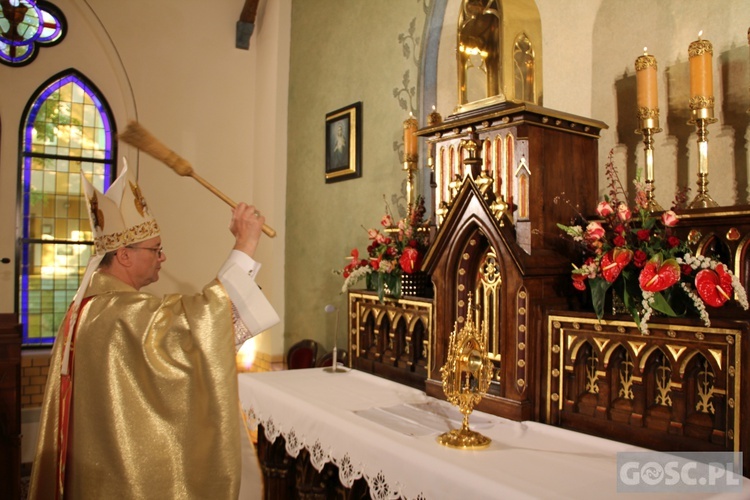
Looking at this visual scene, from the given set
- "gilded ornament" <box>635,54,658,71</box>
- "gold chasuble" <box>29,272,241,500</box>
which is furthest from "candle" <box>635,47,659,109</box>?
"gold chasuble" <box>29,272,241,500</box>

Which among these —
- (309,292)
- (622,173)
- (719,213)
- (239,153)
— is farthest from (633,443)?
(239,153)

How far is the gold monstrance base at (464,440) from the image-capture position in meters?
2.28

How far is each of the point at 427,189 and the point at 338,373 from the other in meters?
1.69

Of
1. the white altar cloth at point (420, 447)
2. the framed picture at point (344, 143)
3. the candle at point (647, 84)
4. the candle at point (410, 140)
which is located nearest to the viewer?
the white altar cloth at point (420, 447)

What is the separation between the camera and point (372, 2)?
5.73 meters

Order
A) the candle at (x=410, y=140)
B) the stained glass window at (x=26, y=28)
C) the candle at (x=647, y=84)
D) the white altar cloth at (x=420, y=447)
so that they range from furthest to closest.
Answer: the stained glass window at (x=26, y=28), the candle at (x=410, y=140), the candle at (x=647, y=84), the white altar cloth at (x=420, y=447)

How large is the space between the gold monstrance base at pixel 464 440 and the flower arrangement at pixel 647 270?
647mm

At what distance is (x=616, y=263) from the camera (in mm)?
2373

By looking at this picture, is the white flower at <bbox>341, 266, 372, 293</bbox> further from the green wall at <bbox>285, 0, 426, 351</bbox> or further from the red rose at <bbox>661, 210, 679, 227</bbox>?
the red rose at <bbox>661, 210, 679, 227</bbox>

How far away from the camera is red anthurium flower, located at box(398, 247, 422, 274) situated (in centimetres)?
357

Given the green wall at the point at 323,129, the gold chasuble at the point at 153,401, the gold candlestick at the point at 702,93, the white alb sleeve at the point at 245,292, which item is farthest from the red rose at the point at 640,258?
the green wall at the point at 323,129

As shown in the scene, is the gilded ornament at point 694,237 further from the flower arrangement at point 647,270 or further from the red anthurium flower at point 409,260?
the red anthurium flower at point 409,260

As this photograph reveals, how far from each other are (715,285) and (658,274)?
0.59ft

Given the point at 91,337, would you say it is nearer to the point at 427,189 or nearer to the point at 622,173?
the point at 622,173
